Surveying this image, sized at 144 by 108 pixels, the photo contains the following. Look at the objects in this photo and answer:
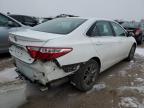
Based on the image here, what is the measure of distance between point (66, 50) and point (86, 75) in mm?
899

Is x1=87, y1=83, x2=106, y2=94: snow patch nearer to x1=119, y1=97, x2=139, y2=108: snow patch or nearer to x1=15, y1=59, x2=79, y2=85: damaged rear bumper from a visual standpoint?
x1=119, y1=97, x2=139, y2=108: snow patch

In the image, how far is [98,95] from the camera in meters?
3.90

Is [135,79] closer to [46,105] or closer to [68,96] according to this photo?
[68,96]

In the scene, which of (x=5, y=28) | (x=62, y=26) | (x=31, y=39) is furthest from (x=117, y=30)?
(x=5, y=28)

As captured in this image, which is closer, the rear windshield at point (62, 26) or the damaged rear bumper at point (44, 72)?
the damaged rear bumper at point (44, 72)

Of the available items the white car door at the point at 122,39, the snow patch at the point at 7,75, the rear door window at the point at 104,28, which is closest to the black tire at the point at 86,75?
the rear door window at the point at 104,28

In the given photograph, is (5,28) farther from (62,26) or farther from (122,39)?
(122,39)

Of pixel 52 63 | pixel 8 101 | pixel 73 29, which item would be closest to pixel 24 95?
pixel 8 101

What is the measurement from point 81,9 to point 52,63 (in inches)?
922

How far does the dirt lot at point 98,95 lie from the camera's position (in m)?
3.53

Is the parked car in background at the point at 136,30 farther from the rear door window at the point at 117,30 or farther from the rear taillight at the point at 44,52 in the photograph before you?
the rear taillight at the point at 44,52

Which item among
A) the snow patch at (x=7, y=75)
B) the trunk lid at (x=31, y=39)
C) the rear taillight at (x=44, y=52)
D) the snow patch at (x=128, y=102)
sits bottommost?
the snow patch at (x=7, y=75)

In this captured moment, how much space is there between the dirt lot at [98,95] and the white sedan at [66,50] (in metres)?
0.26

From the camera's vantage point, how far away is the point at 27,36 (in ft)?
11.0
